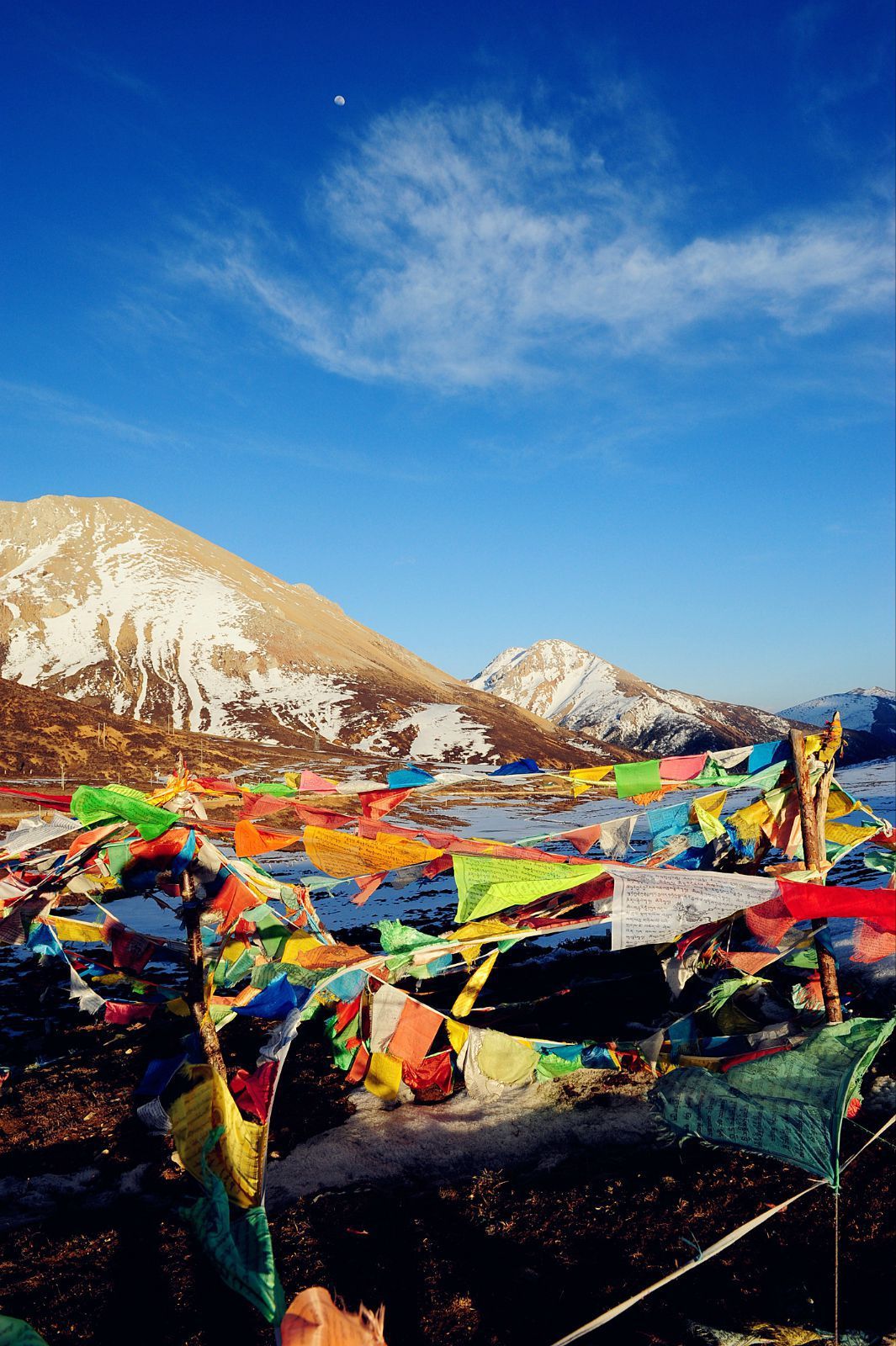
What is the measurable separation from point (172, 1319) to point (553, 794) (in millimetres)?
57766

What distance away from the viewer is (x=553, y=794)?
202ft

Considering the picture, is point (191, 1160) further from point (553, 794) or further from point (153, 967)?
point (553, 794)

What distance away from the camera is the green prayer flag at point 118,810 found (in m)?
6.57

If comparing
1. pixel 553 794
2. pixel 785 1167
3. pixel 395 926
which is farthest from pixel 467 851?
pixel 553 794

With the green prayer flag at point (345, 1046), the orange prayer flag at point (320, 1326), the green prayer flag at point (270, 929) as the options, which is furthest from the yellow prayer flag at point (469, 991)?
the orange prayer flag at point (320, 1326)

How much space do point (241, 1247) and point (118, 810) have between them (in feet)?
12.1

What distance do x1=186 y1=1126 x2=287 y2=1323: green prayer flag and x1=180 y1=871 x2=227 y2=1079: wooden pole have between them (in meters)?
2.20

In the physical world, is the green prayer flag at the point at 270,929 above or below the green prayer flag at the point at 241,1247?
above

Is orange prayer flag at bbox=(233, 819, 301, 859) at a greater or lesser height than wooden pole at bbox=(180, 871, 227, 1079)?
greater

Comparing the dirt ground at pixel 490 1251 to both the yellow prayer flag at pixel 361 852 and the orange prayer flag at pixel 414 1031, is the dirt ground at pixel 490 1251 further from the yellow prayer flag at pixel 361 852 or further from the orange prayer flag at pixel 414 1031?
the yellow prayer flag at pixel 361 852

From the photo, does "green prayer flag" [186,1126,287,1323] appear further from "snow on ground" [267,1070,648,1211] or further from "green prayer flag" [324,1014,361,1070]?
"green prayer flag" [324,1014,361,1070]

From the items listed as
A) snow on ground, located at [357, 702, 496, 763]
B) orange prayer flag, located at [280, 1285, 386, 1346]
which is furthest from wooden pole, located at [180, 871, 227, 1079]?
snow on ground, located at [357, 702, 496, 763]

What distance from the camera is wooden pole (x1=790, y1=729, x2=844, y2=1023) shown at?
6.68 meters

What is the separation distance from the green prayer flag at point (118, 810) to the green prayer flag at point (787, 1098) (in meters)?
5.37
